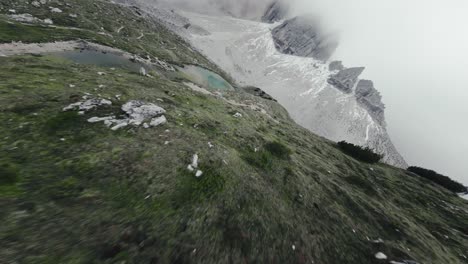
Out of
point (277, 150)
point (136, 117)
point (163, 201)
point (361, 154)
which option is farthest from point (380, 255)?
point (361, 154)

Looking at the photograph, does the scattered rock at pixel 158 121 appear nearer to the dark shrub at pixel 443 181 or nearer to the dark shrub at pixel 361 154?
the dark shrub at pixel 361 154

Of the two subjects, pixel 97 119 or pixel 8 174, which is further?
pixel 97 119

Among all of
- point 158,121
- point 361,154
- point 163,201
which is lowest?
point 158,121

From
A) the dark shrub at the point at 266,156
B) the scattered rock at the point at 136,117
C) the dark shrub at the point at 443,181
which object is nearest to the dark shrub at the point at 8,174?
the scattered rock at the point at 136,117

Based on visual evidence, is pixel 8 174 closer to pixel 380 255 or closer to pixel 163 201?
pixel 163 201

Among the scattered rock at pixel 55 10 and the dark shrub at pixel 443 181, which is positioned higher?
the dark shrub at pixel 443 181

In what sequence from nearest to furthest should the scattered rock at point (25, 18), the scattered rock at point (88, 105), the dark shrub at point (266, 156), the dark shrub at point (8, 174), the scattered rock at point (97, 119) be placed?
the dark shrub at point (8, 174)
the scattered rock at point (97, 119)
the scattered rock at point (88, 105)
the dark shrub at point (266, 156)
the scattered rock at point (25, 18)

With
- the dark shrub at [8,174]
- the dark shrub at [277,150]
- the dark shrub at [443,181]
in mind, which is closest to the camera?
the dark shrub at [8,174]

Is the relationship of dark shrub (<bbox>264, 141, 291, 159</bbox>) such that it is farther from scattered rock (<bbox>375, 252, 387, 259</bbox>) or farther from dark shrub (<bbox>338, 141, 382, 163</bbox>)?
dark shrub (<bbox>338, 141, 382, 163</bbox>)

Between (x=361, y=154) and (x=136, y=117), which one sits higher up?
(x=361, y=154)

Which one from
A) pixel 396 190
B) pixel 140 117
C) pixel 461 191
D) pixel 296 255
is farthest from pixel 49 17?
pixel 461 191

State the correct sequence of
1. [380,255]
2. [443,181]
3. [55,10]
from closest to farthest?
[380,255]
[443,181]
[55,10]
